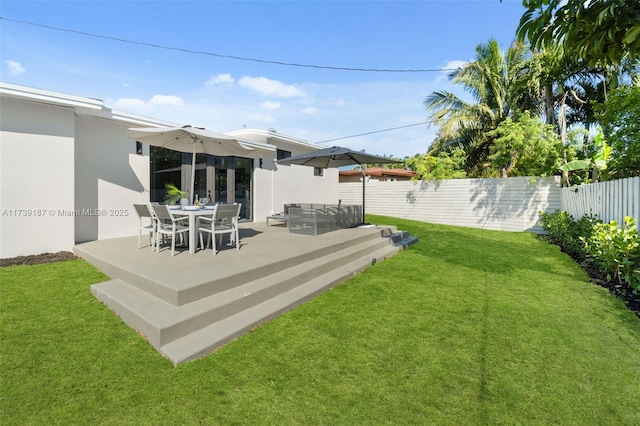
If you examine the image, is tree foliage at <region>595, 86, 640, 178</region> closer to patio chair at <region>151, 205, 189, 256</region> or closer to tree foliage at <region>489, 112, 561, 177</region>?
tree foliage at <region>489, 112, 561, 177</region>

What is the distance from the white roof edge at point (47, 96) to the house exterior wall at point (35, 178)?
16.3 inches

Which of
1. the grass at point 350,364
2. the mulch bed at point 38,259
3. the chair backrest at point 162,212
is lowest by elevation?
the grass at point 350,364

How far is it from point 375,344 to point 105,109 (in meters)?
7.79

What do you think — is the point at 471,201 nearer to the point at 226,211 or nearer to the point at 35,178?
the point at 226,211

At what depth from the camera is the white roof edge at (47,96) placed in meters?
5.46

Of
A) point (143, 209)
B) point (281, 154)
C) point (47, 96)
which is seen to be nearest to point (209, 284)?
point (143, 209)

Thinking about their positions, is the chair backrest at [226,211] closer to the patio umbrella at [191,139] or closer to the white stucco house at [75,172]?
the patio umbrella at [191,139]

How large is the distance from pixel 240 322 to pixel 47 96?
6064 mm

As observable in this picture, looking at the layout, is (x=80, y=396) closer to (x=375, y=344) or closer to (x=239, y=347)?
(x=239, y=347)

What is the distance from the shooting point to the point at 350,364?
2.93 meters

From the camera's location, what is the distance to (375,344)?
3295 mm

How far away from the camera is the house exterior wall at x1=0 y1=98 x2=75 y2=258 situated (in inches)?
229

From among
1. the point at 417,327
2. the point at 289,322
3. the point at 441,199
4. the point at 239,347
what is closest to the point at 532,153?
the point at 441,199

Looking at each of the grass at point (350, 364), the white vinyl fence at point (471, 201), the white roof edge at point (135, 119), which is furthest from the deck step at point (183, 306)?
the white vinyl fence at point (471, 201)
